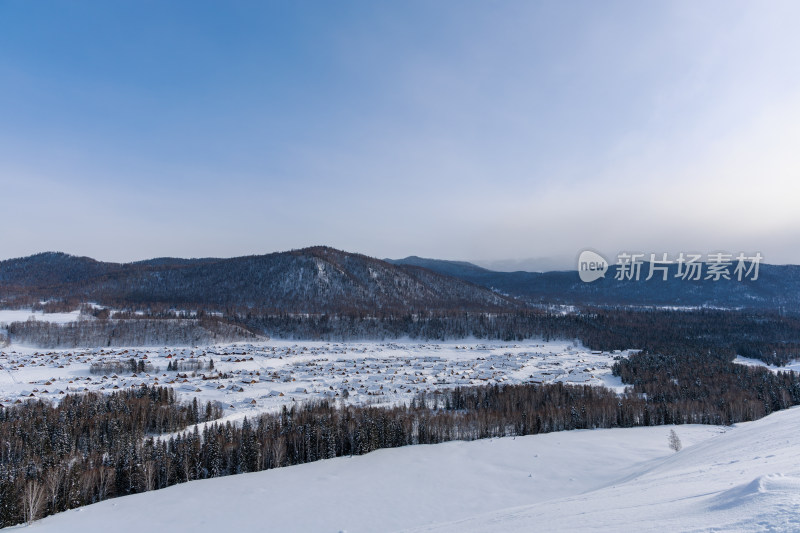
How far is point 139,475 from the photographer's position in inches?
1200

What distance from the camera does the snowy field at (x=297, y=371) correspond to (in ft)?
201

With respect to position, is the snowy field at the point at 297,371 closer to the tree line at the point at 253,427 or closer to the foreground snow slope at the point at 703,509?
the tree line at the point at 253,427

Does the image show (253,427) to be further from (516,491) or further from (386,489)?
(516,491)

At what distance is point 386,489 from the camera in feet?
94.3

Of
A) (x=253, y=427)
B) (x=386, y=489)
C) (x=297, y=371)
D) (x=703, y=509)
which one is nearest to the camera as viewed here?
(x=703, y=509)

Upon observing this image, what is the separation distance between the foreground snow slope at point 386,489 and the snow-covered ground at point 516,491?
0.10 meters

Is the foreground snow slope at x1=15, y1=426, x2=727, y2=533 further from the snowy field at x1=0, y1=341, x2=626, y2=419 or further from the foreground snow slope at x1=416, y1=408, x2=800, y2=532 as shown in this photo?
the snowy field at x1=0, y1=341, x2=626, y2=419

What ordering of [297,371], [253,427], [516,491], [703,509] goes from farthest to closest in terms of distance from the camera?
1. [297,371]
2. [253,427]
3. [516,491]
4. [703,509]

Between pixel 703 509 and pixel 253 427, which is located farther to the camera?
pixel 253 427

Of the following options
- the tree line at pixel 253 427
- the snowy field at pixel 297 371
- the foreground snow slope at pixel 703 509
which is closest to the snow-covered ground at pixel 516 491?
the foreground snow slope at pixel 703 509

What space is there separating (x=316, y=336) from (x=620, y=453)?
104m

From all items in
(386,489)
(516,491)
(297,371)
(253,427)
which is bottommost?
(297,371)

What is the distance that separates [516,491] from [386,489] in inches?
346

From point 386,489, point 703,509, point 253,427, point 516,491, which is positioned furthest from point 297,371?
point 703,509
